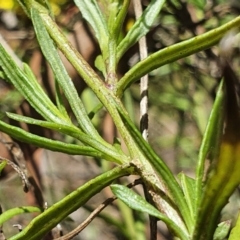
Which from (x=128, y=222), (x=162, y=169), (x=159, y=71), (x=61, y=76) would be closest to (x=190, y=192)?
(x=162, y=169)

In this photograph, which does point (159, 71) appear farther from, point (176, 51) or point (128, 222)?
point (176, 51)

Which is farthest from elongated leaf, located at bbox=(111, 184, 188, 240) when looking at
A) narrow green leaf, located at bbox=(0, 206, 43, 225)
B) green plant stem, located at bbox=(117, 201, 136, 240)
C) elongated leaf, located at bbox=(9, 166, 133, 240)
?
green plant stem, located at bbox=(117, 201, 136, 240)

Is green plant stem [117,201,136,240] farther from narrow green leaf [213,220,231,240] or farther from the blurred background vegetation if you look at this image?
narrow green leaf [213,220,231,240]

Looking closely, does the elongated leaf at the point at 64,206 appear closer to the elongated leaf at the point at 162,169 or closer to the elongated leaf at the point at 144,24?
the elongated leaf at the point at 162,169

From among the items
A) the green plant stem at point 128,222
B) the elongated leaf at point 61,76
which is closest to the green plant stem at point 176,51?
the elongated leaf at point 61,76

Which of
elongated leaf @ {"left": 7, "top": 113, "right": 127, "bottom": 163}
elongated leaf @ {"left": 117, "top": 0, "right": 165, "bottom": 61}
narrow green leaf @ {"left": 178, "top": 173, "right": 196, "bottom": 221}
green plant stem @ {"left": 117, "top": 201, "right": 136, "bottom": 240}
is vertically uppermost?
elongated leaf @ {"left": 117, "top": 0, "right": 165, "bottom": 61}

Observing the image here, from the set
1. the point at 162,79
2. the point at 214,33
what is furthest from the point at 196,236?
the point at 162,79

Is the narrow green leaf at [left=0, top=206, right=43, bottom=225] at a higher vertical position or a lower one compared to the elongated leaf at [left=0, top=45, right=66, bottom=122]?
lower

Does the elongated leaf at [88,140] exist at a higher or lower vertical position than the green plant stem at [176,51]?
lower

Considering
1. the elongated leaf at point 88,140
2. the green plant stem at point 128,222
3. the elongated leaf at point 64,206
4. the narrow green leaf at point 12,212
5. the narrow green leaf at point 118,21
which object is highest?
the narrow green leaf at point 118,21
